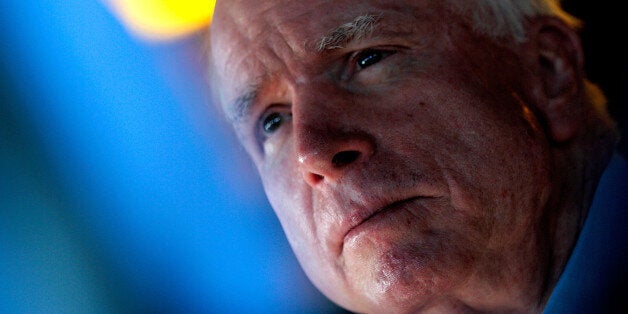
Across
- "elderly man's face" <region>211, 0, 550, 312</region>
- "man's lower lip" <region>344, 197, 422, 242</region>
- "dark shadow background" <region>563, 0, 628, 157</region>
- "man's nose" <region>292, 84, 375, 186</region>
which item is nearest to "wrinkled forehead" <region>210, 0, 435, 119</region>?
"elderly man's face" <region>211, 0, 550, 312</region>

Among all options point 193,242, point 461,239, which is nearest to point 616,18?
point 461,239

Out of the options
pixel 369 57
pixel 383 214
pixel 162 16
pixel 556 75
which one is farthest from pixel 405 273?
pixel 162 16

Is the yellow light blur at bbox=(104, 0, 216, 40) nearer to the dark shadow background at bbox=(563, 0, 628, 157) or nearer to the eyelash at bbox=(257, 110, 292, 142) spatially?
the eyelash at bbox=(257, 110, 292, 142)

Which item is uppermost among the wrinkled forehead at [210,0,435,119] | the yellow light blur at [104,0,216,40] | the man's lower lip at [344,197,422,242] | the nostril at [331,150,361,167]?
the yellow light blur at [104,0,216,40]

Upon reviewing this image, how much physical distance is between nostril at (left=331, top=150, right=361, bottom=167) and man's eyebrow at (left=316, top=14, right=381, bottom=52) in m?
0.23

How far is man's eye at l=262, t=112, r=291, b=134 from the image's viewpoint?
1331mm

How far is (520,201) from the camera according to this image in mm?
1099

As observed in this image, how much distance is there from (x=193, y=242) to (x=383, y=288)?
0.63m

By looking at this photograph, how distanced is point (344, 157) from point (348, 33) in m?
0.26

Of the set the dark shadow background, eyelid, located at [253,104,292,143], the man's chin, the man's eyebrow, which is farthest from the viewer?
the dark shadow background

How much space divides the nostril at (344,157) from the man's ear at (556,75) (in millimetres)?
393

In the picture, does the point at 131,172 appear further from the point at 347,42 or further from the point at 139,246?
the point at 347,42

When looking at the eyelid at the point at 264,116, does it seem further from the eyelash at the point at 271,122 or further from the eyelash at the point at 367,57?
the eyelash at the point at 367,57

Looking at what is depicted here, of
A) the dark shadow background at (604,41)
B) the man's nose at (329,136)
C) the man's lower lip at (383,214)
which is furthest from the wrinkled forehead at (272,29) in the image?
the dark shadow background at (604,41)
